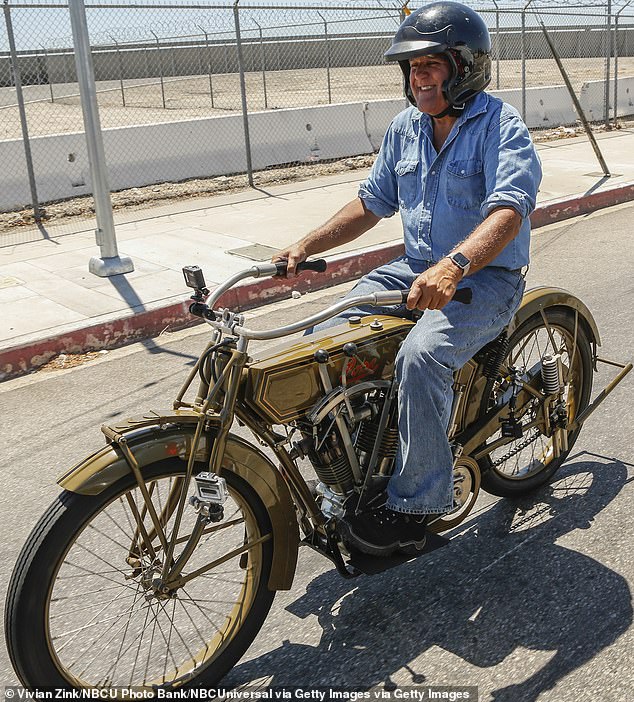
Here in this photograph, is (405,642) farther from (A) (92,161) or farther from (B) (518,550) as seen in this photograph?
(A) (92,161)

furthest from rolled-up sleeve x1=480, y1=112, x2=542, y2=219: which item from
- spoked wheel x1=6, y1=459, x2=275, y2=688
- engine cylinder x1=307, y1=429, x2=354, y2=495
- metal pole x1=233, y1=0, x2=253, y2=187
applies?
metal pole x1=233, y1=0, x2=253, y2=187

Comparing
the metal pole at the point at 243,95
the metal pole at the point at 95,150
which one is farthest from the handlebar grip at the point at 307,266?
→ the metal pole at the point at 243,95

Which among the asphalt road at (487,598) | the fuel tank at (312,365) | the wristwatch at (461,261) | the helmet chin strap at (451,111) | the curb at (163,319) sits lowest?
the curb at (163,319)

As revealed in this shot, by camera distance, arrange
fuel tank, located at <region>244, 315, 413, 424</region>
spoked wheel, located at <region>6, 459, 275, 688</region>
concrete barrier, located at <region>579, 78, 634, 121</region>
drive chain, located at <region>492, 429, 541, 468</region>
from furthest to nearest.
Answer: concrete barrier, located at <region>579, 78, 634, 121</region> < drive chain, located at <region>492, 429, 541, 468</region> < fuel tank, located at <region>244, 315, 413, 424</region> < spoked wheel, located at <region>6, 459, 275, 688</region>

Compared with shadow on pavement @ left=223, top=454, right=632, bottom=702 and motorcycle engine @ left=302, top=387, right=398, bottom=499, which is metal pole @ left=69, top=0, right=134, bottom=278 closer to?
shadow on pavement @ left=223, top=454, right=632, bottom=702

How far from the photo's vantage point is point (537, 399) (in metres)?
4.01

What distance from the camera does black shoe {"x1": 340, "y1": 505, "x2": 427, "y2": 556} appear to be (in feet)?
10.6

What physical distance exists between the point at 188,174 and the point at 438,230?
9.90m

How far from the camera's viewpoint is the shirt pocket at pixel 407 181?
356cm

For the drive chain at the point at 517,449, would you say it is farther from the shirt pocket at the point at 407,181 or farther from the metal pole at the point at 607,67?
the metal pole at the point at 607,67

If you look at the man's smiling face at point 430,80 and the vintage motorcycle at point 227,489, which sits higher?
the man's smiling face at point 430,80

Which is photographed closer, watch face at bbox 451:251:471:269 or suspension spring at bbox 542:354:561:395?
watch face at bbox 451:251:471:269

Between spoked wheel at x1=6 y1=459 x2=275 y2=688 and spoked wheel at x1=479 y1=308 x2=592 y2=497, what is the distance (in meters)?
1.24

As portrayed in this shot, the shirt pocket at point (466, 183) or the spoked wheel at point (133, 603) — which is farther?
the shirt pocket at point (466, 183)
